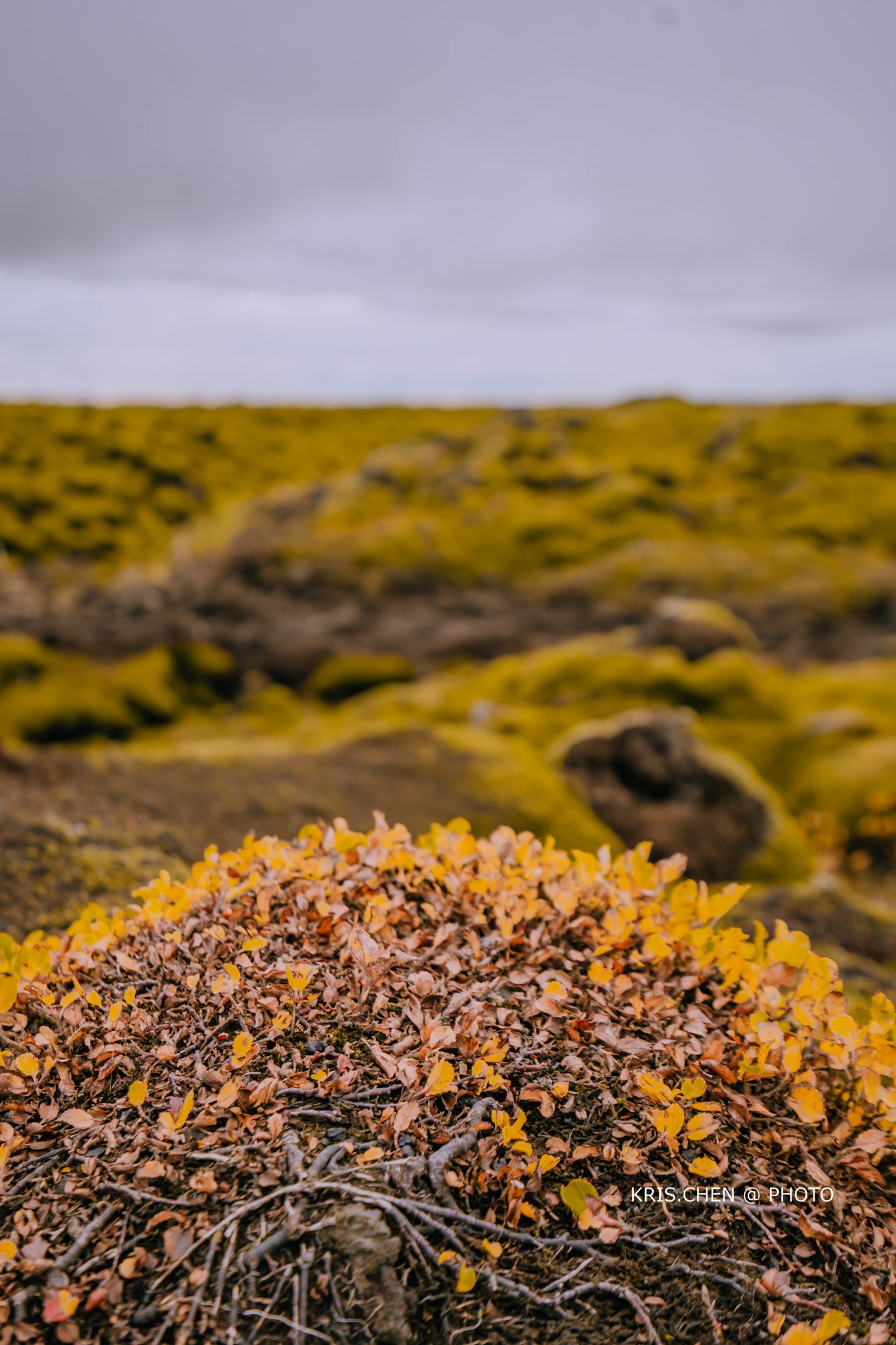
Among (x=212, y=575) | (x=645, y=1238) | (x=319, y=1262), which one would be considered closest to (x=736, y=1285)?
(x=645, y=1238)

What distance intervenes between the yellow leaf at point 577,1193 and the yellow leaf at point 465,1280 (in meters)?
0.36

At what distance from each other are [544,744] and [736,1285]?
11.8 meters

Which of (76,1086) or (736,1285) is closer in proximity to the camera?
(736,1285)

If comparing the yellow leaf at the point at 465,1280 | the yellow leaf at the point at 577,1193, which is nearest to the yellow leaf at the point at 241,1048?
the yellow leaf at the point at 465,1280

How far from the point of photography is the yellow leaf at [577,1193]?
2.17 m

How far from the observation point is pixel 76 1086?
2.49 meters

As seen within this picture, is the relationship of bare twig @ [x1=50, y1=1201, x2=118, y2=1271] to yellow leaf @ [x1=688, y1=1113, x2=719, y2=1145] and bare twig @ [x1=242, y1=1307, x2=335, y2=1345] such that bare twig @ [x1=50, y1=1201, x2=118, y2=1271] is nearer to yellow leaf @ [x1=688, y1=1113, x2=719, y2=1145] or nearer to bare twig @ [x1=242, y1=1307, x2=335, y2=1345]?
bare twig @ [x1=242, y1=1307, x2=335, y2=1345]

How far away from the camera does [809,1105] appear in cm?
248

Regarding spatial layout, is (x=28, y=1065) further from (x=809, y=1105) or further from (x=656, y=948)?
(x=809, y=1105)

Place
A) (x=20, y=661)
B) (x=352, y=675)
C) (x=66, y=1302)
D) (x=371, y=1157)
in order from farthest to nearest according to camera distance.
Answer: (x=352, y=675) → (x=20, y=661) → (x=371, y=1157) → (x=66, y=1302)

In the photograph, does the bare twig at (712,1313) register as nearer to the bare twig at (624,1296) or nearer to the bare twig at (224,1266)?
the bare twig at (624,1296)

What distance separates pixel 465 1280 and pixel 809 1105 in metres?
1.32

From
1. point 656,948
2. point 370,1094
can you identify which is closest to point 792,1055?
point 656,948

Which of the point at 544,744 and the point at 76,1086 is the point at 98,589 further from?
the point at 76,1086
